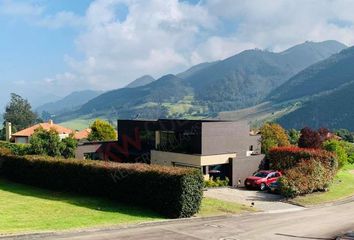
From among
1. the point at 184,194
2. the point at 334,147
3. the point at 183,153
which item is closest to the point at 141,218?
the point at 184,194

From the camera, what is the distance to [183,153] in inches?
1534

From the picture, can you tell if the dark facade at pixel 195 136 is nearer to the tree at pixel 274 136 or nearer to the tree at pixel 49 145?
the tree at pixel 49 145

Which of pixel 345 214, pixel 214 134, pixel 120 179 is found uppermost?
pixel 214 134

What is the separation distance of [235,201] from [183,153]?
9.58 m

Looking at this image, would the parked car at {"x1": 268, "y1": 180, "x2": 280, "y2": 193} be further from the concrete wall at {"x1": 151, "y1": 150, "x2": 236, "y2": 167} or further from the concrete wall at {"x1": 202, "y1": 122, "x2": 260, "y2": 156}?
the concrete wall at {"x1": 202, "y1": 122, "x2": 260, "y2": 156}

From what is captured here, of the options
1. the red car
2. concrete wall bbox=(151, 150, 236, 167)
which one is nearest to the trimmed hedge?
the red car

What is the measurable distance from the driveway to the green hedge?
703 centimetres

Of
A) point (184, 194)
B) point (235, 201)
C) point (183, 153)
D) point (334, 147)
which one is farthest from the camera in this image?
point (334, 147)

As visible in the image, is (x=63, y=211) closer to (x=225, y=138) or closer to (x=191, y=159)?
(x=191, y=159)

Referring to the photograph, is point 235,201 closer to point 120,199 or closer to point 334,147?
point 120,199

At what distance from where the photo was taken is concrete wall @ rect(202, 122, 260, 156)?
38500 mm

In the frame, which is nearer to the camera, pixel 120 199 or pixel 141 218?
pixel 141 218

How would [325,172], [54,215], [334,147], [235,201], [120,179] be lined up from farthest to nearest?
[334,147]
[325,172]
[235,201]
[120,179]
[54,215]

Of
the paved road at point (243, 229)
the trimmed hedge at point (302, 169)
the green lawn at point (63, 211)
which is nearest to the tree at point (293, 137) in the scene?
the trimmed hedge at point (302, 169)
